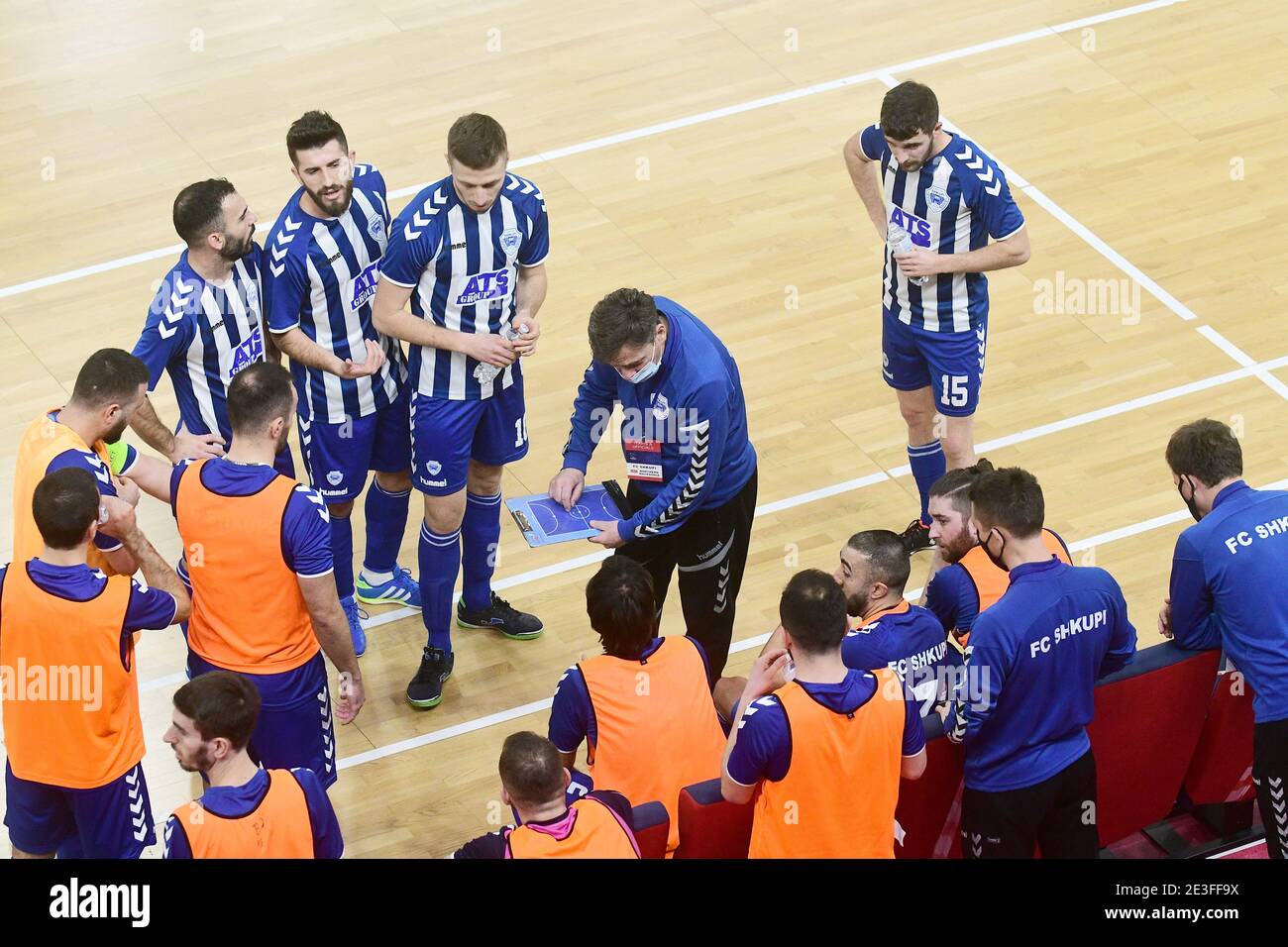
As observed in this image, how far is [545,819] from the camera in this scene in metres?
5.24

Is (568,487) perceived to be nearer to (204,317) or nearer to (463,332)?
(463,332)

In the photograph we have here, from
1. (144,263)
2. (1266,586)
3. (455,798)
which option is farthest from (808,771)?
(144,263)

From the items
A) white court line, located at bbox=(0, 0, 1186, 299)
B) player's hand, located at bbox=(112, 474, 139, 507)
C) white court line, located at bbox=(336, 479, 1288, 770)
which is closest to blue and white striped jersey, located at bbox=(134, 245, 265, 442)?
player's hand, located at bbox=(112, 474, 139, 507)

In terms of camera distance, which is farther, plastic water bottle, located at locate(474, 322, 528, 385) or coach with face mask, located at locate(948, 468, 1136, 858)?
plastic water bottle, located at locate(474, 322, 528, 385)

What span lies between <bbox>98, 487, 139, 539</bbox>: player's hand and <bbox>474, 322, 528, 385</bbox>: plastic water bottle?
1869 millimetres

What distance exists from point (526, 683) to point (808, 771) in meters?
2.94

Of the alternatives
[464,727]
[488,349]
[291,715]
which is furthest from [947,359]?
[291,715]

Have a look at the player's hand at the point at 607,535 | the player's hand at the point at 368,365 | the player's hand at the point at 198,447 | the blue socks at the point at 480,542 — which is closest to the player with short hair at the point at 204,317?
the player's hand at the point at 198,447

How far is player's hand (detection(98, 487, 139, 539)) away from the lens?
6.11 meters

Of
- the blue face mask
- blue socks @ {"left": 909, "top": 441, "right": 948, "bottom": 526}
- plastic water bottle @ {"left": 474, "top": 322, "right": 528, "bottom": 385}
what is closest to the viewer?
the blue face mask

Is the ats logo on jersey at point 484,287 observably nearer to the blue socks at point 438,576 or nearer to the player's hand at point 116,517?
the blue socks at point 438,576

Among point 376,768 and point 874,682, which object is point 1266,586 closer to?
point 874,682

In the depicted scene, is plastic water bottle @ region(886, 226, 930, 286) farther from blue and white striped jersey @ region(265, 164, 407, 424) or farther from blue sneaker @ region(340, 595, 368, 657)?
blue sneaker @ region(340, 595, 368, 657)

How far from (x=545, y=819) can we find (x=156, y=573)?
1990mm
